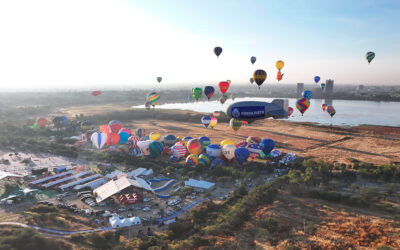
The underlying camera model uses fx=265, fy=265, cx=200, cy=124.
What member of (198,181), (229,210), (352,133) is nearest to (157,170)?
(198,181)

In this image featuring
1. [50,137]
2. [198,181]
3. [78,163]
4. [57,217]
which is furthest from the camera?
[50,137]

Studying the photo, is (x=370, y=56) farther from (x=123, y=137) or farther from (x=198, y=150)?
(x=123, y=137)

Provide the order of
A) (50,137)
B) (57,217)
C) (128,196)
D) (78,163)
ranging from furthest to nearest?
(50,137) → (78,163) → (128,196) → (57,217)

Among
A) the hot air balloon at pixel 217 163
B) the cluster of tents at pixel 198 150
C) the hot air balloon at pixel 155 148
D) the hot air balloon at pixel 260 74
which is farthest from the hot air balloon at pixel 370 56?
the hot air balloon at pixel 155 148

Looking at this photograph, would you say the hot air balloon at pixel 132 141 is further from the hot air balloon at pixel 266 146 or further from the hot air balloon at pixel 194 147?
the hot air balloon at pixel 266 146

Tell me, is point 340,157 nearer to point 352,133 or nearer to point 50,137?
point 352,133

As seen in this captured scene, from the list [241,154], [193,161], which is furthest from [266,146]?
[193,161]
